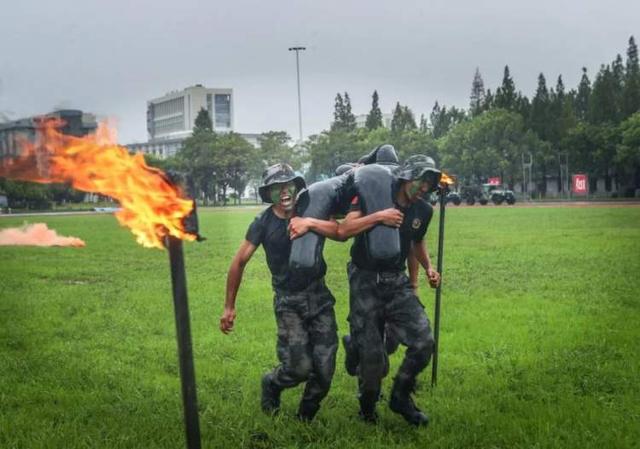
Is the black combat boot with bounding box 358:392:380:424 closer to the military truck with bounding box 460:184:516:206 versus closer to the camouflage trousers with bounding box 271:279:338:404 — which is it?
the camouflage trousers with bounding box 271:279:338:404

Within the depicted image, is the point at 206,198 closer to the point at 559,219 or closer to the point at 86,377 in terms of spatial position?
the point at 86,377

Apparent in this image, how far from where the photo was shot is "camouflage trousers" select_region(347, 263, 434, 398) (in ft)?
18.0

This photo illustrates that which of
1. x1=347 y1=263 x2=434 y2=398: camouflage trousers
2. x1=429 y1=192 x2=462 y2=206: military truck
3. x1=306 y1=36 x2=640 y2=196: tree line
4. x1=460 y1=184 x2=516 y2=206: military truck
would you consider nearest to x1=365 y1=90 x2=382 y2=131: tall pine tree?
x1=306 y1=36 x2=640 y2=196: tree line

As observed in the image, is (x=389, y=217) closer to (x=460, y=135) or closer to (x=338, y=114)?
(x=338, y=114)

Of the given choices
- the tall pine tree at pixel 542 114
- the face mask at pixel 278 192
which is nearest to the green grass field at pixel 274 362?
the face mask at pixel 278 192

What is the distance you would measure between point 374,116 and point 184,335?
186 inches

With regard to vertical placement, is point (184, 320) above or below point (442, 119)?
below

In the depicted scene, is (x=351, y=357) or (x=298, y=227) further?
(x=351, y=357)

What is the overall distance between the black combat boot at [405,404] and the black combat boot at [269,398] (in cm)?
97

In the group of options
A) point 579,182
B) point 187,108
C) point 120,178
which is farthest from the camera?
point 579,182

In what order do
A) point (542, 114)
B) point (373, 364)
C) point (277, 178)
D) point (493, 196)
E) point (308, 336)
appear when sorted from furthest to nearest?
point (493, 196)
point (542, 114)
point (308, 336)
point (373, 364)
point (277, 178)

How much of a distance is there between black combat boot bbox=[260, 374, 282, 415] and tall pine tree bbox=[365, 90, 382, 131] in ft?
11.1

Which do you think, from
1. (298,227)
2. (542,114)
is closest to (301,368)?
(298,227)

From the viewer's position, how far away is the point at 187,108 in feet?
25.1
